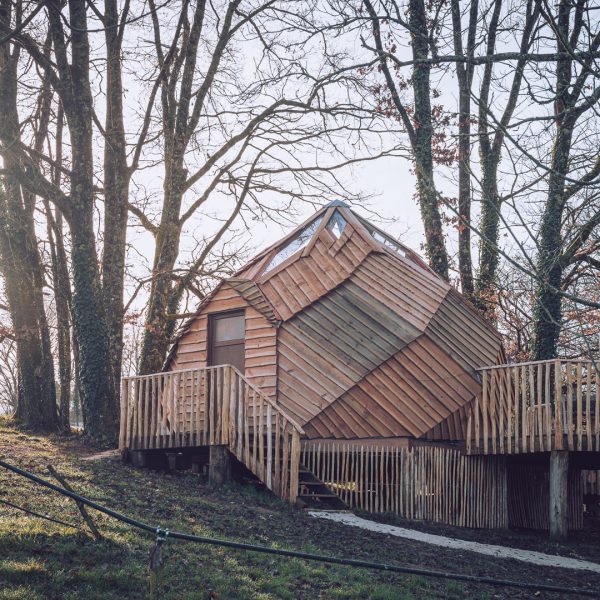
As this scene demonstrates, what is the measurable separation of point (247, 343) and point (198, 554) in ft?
26.6

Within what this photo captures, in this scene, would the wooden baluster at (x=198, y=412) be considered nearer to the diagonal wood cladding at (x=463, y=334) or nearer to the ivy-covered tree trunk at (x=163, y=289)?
the ivy-covered tree trunk at (x=163, y=289)

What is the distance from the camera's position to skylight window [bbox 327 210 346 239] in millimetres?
16609

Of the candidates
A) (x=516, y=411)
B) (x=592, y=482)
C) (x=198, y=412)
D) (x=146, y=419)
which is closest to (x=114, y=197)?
(x=146, y=419)

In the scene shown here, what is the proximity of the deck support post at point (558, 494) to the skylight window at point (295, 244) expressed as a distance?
687cm

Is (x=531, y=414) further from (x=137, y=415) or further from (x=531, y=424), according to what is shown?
(x=137, y=415)

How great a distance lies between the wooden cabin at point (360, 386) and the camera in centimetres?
1347

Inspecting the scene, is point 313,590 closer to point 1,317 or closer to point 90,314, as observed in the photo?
point 90,314

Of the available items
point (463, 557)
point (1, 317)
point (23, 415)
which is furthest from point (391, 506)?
point (1, 317)

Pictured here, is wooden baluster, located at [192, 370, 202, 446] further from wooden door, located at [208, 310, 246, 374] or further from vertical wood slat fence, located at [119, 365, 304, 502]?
wooden door, located at [208, 310, 246, 374]

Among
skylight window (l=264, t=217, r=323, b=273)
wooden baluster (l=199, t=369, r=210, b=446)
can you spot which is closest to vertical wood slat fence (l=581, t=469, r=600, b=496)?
skylight window (l=264, t=217, r=323, b=273)

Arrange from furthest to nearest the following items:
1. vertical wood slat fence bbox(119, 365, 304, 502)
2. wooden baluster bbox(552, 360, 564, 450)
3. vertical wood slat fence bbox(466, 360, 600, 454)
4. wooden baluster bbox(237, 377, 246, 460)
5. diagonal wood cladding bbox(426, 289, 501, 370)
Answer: diagonal wood cladding bbox(426, 289, 501, 370) < wooden baluster bbox(552, 360, 564, 450) < vertical wood slat fence bbox(466, 360, 600, 454) < wooden baluster bbox(237, 377, 246, 460) < vertical wood slat fence bbox(119, 365, 304, 502)

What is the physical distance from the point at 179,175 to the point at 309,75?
4392 mm

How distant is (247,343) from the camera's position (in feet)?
52.0

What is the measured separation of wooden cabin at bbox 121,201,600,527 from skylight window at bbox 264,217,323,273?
1.4 inches
